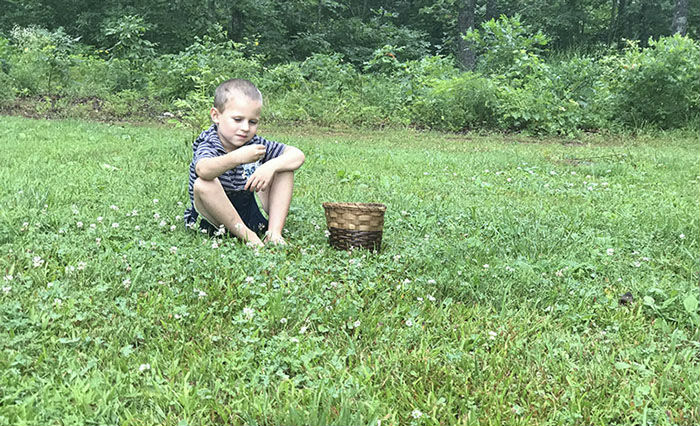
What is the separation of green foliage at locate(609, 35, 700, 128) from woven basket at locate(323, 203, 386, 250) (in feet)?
31.8

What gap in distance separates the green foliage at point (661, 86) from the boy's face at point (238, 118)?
9929mm

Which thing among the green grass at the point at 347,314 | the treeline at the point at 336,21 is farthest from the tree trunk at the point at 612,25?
the green grass at the point at 347,314

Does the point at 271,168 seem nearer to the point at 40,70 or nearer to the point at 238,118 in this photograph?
the point at 238,118

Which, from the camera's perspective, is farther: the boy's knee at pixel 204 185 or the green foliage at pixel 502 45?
the green foliage at pixel 502 45

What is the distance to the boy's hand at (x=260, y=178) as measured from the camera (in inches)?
133

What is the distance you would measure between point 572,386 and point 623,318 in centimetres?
76

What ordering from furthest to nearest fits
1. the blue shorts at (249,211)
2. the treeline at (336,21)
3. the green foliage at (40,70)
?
1. the treeline at (336,21)
2. the green foliage at (40,70)
3. the blue shorts at (249,211)

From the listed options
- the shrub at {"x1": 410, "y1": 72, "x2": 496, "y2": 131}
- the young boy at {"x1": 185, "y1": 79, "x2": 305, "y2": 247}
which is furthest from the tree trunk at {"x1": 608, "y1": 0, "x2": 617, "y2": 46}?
the young boy at {"x1": 185, "y1": 79, "x2": 305, "y2": 247}

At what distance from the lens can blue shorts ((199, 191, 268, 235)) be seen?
3682mm

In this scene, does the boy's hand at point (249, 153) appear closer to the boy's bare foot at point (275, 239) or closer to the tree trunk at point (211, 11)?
the boy's bare foot at point (275, 239)

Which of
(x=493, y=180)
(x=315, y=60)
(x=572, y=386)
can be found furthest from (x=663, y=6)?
(x=572, y=386)

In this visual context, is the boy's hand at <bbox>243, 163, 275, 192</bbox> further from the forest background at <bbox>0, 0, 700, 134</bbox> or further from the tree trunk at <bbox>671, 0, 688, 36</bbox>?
the tree trunk at <bbox>671, 0, 688, 36</bbox>

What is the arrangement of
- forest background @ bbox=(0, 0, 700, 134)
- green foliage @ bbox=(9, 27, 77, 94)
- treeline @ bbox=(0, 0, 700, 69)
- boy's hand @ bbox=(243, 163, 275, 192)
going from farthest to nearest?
treeline @ bbox=(0, 0, 700, 69) → green foliage @ bbox=(9, 27, 77, 94) → forest background @ bbox=(0, 0, 700, 134) → boy's hand @ bbox=(243, 163, 275, 192)

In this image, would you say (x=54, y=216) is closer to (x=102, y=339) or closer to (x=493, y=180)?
(x=102, y=339)
